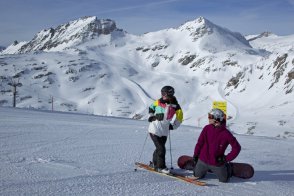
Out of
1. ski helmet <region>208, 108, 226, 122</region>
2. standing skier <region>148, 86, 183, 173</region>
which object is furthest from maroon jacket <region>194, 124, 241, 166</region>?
standing skier <region>148, 86, 183, 173</region>

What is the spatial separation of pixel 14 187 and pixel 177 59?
152 meters

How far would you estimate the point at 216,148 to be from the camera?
7668mm

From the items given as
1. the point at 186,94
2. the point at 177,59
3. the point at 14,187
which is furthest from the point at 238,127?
the point at 177,59

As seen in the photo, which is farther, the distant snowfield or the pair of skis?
the pair of skis

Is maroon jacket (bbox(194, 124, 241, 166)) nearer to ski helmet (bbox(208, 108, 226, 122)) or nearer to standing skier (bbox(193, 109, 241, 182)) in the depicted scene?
standing skier (bbox(193, 109, 241, 182))

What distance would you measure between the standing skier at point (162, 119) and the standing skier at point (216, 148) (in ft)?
2.42

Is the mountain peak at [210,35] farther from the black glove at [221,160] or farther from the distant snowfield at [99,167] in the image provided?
the black glove at [221,160]

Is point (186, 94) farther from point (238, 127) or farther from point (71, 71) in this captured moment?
point (238, 127)

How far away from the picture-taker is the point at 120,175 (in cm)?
775

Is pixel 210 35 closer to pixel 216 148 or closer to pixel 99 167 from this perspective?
pixel 99 167

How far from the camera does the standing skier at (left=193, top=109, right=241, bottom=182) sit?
764 cm

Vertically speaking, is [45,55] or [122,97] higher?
[45,55]

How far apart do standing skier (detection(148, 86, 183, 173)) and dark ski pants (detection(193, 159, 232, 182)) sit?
2.31 feet

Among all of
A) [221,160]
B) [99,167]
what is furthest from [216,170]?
[99,167]
